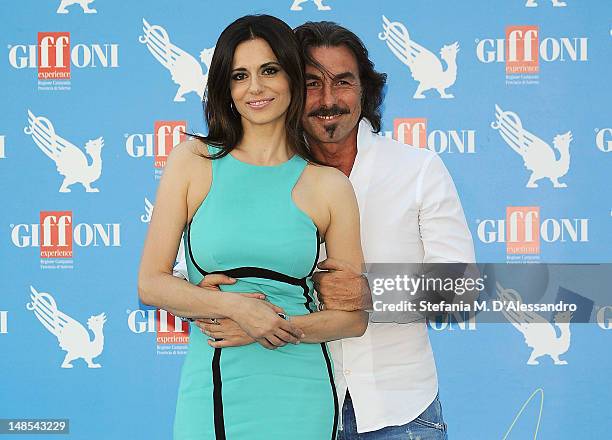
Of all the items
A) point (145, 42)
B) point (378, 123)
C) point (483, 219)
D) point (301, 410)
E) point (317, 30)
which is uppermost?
point (145, 42)

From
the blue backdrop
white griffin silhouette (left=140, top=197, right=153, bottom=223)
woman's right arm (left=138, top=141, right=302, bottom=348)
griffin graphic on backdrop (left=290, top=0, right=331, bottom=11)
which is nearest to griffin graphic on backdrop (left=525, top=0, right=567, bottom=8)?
the blue backdrop

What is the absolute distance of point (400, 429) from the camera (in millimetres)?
1865

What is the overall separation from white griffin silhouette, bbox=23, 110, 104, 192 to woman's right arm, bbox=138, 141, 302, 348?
1494 mm

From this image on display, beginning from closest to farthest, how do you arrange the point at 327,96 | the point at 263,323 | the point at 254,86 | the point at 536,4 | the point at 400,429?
1. the point at 263,323
2. the point at 254,86
3. the point at 400,429
4. the point at 327,96
5. the point at 536,4

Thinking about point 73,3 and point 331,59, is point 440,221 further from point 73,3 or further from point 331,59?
point 73,3

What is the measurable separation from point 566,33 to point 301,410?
198 centimetres

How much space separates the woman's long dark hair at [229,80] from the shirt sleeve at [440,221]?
1.12 feet

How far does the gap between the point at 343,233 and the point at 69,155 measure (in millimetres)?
1681

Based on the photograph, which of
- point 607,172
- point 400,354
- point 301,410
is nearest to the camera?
point 301,410

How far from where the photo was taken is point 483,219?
3.04m

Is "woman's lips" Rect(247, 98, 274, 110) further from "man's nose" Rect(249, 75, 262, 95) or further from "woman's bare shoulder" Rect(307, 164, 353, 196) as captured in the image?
"woman's bare shoulder" Rect(307, 164, 353, 196)

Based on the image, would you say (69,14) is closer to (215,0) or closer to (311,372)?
(215,0)

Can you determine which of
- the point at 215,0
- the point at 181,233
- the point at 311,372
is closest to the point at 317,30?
the point at 181,233

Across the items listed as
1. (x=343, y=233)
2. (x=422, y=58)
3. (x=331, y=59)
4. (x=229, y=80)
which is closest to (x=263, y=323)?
(x=343, y=233)
